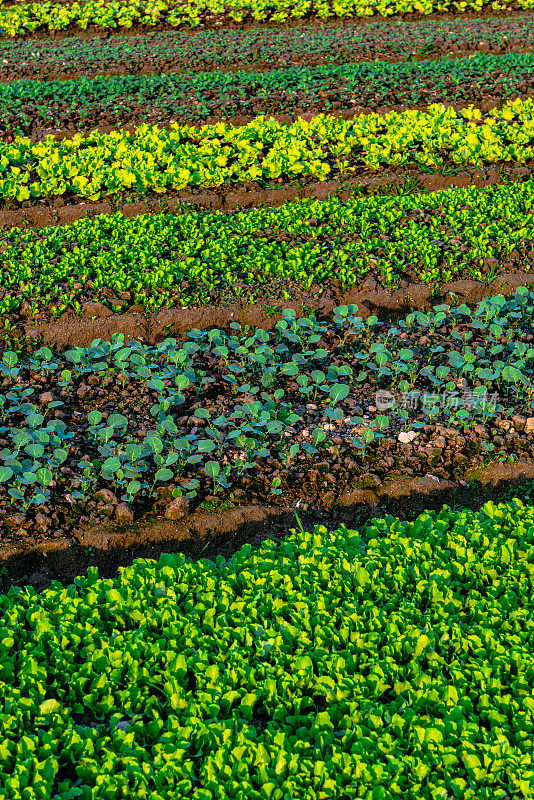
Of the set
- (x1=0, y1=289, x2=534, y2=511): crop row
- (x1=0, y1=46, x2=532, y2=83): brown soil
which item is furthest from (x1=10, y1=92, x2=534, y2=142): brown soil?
(x1=0, y1=289, x2=534, y2=511): crop row

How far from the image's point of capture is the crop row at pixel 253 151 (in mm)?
8336

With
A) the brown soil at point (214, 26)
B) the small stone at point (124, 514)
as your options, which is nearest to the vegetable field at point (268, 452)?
the small stone at point (124, 514)

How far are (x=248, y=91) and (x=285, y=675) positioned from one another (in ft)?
36.2

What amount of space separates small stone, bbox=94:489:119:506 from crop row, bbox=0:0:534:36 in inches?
654

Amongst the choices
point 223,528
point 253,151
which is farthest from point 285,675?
point 253,151

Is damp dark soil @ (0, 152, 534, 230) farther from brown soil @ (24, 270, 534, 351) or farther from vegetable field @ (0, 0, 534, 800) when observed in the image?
brown soil @ (24, 270, 534, 351)

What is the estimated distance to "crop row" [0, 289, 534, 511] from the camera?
4367mm

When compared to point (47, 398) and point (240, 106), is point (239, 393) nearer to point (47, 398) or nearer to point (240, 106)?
point (47, 398)

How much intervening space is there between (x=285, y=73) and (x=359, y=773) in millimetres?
12311

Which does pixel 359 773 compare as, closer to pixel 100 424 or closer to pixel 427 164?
pixel 100 424

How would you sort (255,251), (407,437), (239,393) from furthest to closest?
(255,251) → (239,393) → (407,437)

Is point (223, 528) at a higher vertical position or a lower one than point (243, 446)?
lower

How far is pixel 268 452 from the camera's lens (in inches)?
174

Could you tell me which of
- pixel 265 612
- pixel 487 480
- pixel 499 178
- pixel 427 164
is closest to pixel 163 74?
pixel 427 164
